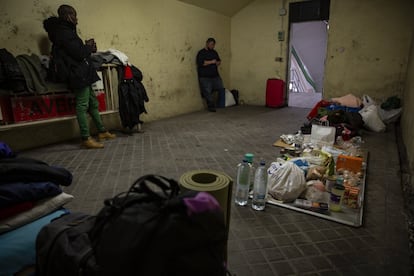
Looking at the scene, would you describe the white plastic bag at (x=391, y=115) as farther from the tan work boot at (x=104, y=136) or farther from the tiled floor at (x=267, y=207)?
the tan work boot at (x=104, y=136)

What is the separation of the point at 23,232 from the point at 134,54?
3.69 metres

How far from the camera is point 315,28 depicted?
9.41 metres

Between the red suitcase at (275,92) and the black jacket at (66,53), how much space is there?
4361 millimetres

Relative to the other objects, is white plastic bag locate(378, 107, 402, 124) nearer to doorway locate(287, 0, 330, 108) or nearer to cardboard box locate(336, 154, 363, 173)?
cardboard box locate(336, 154, 363, 173)

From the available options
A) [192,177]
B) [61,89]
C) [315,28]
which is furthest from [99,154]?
[315,28]

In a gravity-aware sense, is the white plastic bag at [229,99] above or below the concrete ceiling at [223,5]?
below

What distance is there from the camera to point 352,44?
5473 millimetres

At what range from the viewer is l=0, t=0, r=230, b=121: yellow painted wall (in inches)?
121

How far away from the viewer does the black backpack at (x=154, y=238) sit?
79 centimetres

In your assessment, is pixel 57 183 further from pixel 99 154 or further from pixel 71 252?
pixel 99 154

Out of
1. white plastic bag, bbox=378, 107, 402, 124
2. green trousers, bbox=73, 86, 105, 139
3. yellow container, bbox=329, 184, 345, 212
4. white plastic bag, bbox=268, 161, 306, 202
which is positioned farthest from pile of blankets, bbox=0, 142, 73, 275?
white plastic bag, bbox=378, 107, 402, 124

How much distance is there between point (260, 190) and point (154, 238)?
1315mm

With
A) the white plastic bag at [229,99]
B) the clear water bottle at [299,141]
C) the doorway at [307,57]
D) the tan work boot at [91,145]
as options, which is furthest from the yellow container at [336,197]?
the doorway at [307,57]

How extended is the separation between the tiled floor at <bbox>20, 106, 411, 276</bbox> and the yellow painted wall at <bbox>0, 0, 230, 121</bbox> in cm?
98
